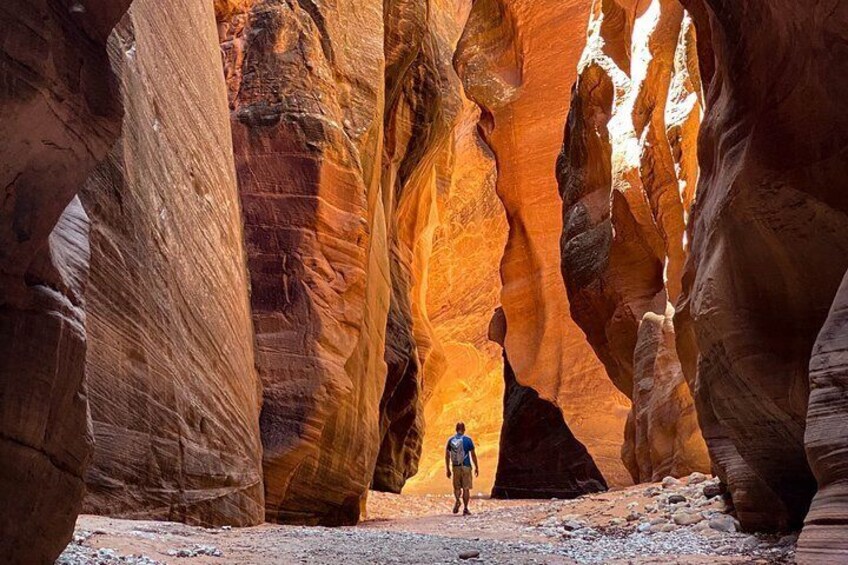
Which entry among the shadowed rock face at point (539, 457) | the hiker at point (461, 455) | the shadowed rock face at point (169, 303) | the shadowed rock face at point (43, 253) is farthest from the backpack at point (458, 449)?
the shadowed rock face at point (539, 457)

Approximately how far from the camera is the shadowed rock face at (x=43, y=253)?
11.0ft

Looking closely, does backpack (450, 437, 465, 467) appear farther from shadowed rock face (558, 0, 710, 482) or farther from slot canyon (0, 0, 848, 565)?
shadowed rock face (558, 0, 710, 482)

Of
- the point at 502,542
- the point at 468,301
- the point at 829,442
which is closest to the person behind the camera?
the point at 829,442

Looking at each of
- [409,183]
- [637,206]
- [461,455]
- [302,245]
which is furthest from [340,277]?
[409,183]

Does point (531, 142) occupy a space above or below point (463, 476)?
above

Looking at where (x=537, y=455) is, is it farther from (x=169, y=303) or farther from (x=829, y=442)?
(x=829, y=442)

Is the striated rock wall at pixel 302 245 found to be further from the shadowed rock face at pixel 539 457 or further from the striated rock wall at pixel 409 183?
the shadowed rock face at pixel 539 457

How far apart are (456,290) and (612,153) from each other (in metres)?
19.3

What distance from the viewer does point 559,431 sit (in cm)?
2583

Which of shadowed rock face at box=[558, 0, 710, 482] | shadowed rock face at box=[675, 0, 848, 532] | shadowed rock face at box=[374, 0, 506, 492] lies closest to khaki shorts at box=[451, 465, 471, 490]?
shadowed rock face at box=[558, 0, 710, 482]

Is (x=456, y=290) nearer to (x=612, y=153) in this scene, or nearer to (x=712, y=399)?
(x=612, y=153)

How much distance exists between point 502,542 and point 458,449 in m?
5.27

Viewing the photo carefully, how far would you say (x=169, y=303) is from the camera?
7609 mm

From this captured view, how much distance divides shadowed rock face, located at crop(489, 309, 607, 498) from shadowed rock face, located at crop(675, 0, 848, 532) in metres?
17.1
